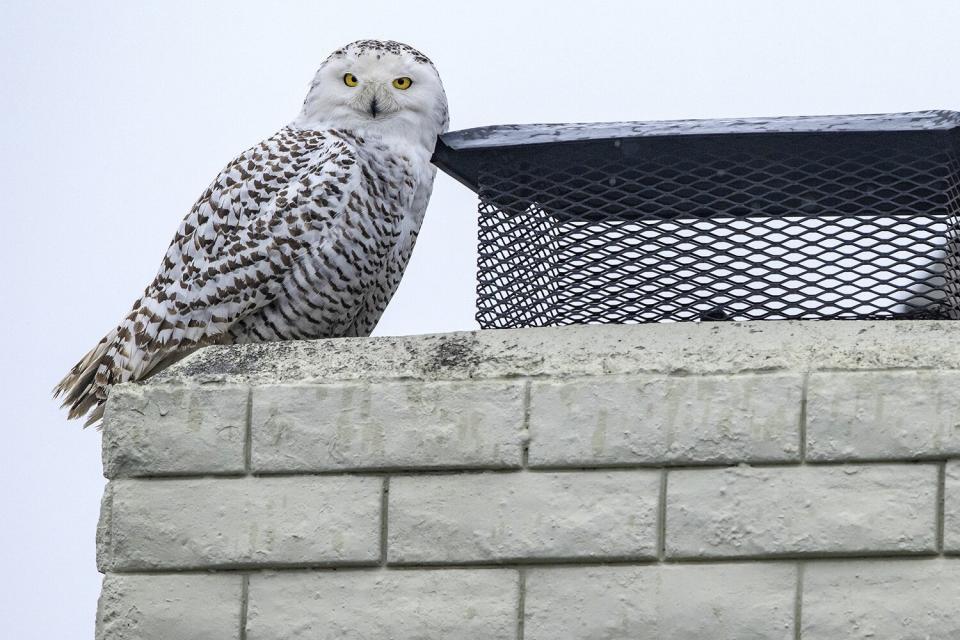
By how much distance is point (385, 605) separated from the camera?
3.95 metres

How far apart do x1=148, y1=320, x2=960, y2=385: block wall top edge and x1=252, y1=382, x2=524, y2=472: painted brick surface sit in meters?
0.05

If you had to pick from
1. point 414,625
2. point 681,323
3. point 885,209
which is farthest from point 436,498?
point 885,209

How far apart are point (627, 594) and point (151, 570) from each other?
1.32m

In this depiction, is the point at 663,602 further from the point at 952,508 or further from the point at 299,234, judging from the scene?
the point at 299,234

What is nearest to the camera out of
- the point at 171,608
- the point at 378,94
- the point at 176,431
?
the point at 171,608

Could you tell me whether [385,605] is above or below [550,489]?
below

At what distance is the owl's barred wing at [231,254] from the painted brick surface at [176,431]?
747mm

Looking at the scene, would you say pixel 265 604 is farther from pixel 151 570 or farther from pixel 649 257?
→ pixel 649 257

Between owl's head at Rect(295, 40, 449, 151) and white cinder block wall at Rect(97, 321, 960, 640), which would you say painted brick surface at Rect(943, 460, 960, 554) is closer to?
white cinder block wall at Rect(97, 321, 960, 640)

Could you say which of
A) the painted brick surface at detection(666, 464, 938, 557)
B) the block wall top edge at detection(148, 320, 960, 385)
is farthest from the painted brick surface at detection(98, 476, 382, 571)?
the painted brick surface at detection(666, 464, 938, 557)

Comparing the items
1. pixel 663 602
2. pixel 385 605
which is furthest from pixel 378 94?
pixel 663 602

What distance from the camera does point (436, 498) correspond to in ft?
13.1

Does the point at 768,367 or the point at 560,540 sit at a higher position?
the point at 768,367

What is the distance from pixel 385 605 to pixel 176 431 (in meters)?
0.79
